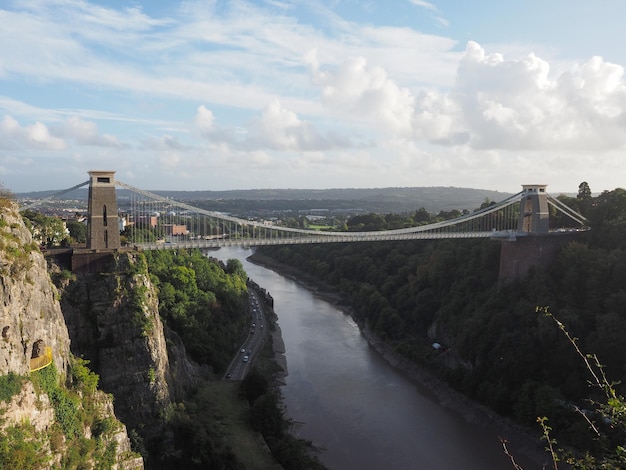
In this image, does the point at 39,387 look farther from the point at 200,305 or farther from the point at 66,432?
the point at 200,305

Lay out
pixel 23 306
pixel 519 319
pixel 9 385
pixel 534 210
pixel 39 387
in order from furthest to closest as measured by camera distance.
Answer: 1. pixel 534 210
2. pixel 519 319
3. pixel 23 306
4. pixel 39 387
5. pixel 9 385

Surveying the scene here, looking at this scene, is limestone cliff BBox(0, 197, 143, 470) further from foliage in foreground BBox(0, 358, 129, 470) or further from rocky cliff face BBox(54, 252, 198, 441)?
rocky cliff face BBox(54, 252, 198, 441)

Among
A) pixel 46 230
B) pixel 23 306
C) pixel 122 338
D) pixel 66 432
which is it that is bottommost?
pixel 66 432

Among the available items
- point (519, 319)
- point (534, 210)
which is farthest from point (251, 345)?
point (534, 210)

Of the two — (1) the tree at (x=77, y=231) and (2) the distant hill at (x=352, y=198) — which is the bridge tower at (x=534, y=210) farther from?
(2) the distant hill at (x=352, y=198)

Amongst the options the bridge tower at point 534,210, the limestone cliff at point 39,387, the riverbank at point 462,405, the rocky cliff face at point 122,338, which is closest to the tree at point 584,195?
the bridge tower at point 534,210
